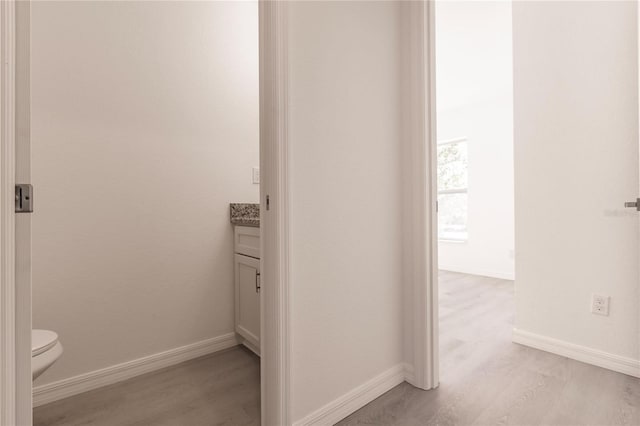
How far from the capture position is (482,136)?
4.57m

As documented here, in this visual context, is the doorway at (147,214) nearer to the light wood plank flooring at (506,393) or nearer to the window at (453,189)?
the light wood plank flooring at (506,393)

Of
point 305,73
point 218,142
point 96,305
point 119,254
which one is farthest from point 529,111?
point 96,305

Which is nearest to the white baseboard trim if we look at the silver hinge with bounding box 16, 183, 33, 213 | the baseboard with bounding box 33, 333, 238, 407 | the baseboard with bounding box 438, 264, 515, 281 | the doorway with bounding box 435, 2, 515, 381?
the doorway with bounding box 435, 2, 515, 381

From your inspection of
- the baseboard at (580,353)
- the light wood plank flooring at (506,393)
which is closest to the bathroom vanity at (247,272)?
the light wood plank flooring at (506,393)

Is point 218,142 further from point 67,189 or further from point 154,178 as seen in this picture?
point 67,189

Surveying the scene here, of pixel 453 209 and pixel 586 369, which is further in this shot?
pixel 453 209

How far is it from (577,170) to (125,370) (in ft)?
9.34

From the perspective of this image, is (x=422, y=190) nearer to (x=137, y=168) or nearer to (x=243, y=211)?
(x=243, y=211)

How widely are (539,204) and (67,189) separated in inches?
107

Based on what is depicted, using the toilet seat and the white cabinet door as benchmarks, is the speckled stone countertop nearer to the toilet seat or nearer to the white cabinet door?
the white cabinet door

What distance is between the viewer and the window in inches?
194

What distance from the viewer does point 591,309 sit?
1.92m

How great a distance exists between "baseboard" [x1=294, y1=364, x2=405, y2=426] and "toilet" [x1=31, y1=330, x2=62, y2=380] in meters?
0.96

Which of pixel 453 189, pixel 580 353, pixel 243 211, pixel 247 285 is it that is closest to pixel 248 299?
pixel 247 285
